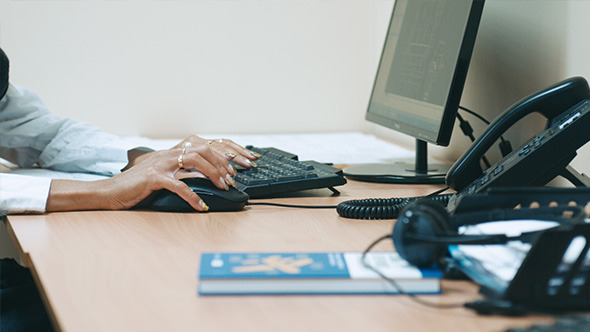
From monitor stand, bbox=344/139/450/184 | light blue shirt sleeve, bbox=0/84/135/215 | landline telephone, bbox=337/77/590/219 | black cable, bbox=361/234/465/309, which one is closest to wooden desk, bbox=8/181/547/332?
black cable, bbox=361/234/465/309

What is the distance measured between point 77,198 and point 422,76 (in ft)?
2.44

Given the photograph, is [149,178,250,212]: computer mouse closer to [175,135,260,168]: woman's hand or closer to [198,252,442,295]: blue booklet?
[175,135,260,168]: woman's hand

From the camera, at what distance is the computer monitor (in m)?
1.22

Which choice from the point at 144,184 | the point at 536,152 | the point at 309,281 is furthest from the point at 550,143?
the point at 144,184

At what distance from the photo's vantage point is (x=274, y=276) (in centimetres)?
63

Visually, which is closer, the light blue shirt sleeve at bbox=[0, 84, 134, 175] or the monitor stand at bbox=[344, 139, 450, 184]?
the monitor stand at bbox=[344, 139, 450, 184]

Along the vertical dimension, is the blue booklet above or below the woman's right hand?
above

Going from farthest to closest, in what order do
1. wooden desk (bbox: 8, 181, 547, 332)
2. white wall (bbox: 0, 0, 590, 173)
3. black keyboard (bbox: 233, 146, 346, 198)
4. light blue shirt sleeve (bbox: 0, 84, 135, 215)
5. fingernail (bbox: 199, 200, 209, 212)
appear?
white wall (bbox: 0, 0, 590, 173)
light blue shirt sleeve (bbox: 0, 84, 135, 215)
black keyboard (bbox: 233, 146, 346, 198)
fingernail (bbox: 199, 200, 209, 212)
wooden desk (bbox: 8, 181, 547, 332)

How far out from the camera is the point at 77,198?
1.06 metres

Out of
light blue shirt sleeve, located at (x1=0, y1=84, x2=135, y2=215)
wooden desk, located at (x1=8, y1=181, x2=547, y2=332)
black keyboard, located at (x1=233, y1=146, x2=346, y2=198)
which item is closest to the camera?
wooden desk, located at (x1=8, y1=181, x2=547, y2=332)

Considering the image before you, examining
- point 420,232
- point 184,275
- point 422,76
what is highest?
point 422,76

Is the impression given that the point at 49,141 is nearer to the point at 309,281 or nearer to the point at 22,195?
the point at 22,195

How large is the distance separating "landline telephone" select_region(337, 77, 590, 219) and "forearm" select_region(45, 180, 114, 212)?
379 mm

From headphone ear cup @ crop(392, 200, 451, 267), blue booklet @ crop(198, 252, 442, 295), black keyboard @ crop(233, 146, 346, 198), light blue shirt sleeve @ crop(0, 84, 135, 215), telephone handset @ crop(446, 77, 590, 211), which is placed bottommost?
light blue shirt sleeve @ crop(0, 84, 135, 215)
